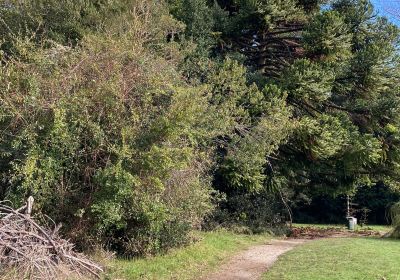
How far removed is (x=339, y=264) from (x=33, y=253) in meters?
6.88

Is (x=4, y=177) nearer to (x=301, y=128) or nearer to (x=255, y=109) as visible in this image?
(x=255, y=109)

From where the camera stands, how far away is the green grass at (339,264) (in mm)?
9727

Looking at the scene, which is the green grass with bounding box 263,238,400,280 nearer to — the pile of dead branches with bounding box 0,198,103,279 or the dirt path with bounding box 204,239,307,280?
the dirt path with bounding box 204,239,307,280

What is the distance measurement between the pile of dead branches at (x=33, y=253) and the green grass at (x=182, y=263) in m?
0.79

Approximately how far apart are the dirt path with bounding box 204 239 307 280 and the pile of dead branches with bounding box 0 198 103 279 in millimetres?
3029

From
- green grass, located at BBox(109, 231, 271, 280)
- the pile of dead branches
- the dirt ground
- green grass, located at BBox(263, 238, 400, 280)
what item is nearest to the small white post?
the pile of dead branches

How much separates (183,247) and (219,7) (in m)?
11.9

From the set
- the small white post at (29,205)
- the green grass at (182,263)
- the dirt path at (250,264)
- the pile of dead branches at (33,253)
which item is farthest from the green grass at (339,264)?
the small white post at (29,205)

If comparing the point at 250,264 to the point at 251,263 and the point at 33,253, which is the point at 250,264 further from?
the point at 33,253

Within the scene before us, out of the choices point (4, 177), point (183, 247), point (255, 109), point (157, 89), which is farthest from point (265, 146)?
point (4, 177)

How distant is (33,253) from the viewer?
8.27m

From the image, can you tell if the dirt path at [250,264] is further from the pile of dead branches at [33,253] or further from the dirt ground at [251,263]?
the pile of dead branches at [33,253]

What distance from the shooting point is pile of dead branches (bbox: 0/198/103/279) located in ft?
26.1

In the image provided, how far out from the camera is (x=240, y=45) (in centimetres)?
2211
